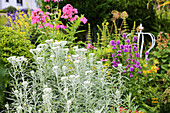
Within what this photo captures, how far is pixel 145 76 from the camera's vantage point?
3.41m

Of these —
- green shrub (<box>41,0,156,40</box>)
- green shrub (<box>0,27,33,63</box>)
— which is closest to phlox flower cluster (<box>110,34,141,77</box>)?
green shrub (<box>0,27,33,63</box>)

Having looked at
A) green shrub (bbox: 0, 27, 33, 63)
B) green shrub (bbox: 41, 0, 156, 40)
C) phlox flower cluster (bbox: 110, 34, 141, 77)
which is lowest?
phlox flower cluster (bbox: 110, 34, 141, 77)

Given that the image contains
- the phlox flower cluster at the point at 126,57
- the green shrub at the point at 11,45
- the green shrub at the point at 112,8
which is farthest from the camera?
the green shrub at the point at 112,8

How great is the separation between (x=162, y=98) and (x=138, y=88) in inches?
15.8

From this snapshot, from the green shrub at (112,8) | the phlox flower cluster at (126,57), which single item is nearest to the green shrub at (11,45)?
the phlox flower cluster at (126,57)

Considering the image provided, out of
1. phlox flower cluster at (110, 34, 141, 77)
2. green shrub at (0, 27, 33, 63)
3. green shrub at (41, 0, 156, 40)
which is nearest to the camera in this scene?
Answer: green shrub at (0, 27, 33, 63)

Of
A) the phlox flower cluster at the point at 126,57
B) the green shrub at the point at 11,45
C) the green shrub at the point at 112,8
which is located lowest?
the phlox flower cluster at the point at 126,57

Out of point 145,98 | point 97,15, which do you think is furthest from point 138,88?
point 97,15

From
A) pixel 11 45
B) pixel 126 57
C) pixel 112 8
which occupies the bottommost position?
pixel 126 57

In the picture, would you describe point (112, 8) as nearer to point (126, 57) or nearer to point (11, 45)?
point (126, 57)

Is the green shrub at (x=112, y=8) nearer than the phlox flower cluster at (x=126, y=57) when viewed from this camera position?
No

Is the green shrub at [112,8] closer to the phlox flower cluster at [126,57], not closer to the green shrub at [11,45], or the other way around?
the phlox flower cluster at [126,57]

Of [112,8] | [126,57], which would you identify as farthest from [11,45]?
[112,8]

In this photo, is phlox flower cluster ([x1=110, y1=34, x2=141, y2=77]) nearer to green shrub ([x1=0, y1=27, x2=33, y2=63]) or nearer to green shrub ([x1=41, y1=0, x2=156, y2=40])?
green shrub ([x1=0, y1=27, x2=33, y2=63])
